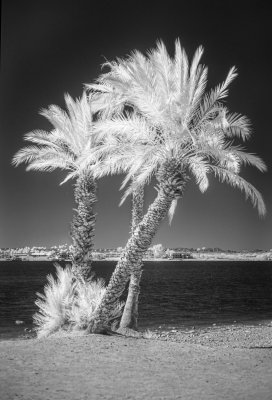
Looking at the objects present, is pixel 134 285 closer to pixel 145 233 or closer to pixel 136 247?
pixel 136 247

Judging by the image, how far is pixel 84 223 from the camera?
1906 centimetres

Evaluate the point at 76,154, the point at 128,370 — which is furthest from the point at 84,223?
the point at 128,370

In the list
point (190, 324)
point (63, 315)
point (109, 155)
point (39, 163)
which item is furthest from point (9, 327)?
point (109, 155)

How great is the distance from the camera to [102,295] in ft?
49.9

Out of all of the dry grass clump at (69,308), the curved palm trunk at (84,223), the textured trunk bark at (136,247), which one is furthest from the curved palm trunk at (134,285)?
the textured trunk bark at (136,247)

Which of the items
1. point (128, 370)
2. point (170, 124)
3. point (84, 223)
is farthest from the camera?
point (84, 223)

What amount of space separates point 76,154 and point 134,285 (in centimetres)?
615

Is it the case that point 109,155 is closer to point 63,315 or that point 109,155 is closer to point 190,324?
point 63,315

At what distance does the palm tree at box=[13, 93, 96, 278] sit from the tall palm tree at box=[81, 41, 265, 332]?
147 inches

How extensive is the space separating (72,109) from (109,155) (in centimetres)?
483

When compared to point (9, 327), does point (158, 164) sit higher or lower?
higher

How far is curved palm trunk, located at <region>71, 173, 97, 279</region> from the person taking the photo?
1880 centimetres

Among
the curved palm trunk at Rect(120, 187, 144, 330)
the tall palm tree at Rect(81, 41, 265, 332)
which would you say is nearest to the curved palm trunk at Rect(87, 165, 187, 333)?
the tall palm tree at Rect(81, 41, 265, 332)

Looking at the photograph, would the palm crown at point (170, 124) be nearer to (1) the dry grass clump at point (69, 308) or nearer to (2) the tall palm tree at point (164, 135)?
(2) the tall palm tree at point (164, 135)
